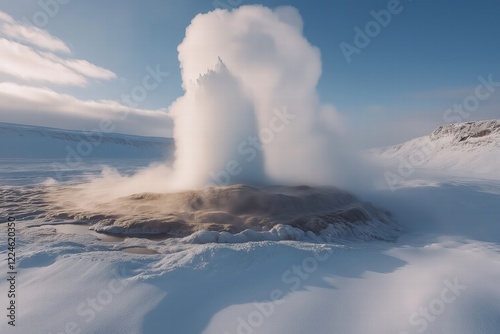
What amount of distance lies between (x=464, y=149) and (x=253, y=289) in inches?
2692

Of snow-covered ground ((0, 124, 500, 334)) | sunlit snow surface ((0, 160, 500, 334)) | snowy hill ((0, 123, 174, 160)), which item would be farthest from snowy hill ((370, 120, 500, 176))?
snowy hill ((0, 123, 174, 160))

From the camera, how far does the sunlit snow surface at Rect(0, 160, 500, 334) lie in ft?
16.9

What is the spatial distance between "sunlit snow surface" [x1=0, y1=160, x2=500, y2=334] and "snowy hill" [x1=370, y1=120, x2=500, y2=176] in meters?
42.8

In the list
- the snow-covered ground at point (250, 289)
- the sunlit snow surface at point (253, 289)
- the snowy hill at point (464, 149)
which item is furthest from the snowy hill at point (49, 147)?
the snowy hill at point (464, 149)

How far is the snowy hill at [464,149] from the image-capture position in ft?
156

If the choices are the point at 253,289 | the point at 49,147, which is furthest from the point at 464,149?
the point at 49,147

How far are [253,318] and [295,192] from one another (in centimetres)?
1134

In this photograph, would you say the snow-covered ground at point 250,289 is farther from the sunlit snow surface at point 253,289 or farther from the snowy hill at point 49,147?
the snowy hill at point 49,147

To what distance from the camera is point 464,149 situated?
58.9m

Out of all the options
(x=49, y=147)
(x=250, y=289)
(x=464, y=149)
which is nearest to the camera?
(x=250, y=289)

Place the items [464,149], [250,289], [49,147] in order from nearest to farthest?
[250,289]
[464,149]
[49,147]

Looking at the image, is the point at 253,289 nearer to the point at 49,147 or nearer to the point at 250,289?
the point at 250,289

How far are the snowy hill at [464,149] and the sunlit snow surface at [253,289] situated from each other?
4282 centimetres

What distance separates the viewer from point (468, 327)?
16.5ft
